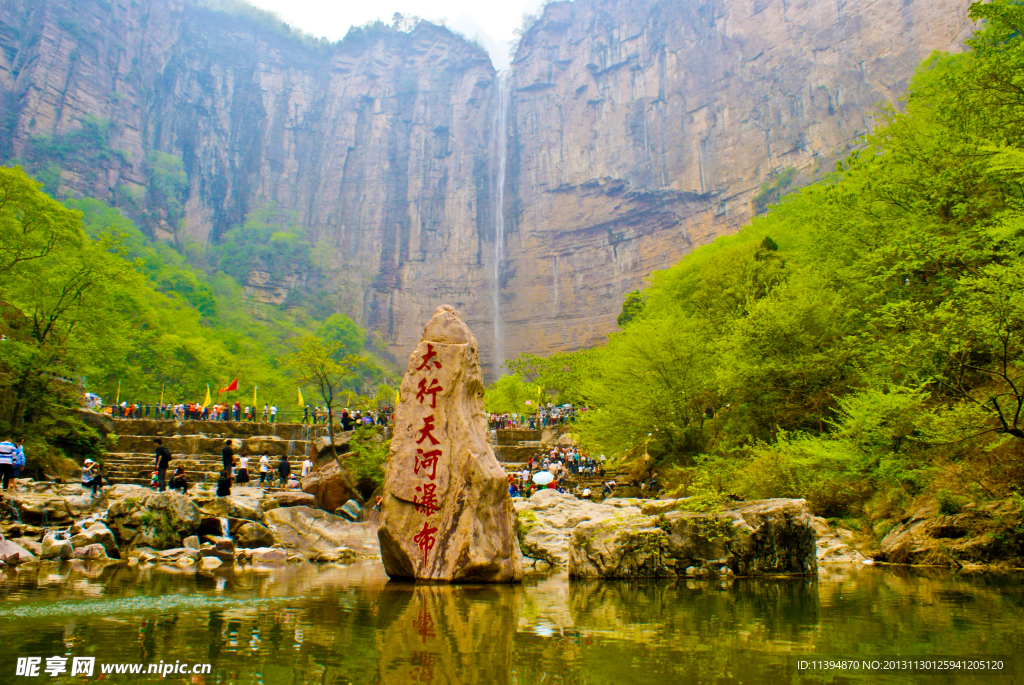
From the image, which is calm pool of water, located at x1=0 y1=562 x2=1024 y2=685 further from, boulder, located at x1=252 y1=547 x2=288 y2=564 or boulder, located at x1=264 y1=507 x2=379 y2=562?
boulder, located at x1=264 y1=507 x2=379 y2=562

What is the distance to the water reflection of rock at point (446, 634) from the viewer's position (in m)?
3.07

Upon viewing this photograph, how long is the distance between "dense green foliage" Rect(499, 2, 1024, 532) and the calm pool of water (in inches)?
142

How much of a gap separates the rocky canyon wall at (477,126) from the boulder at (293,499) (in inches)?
2199

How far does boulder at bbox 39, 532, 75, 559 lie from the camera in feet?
28.3

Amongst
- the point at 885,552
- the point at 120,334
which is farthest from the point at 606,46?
the point at 885,552

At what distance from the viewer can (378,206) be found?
8475 cm

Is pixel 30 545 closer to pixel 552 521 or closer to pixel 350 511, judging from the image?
pixel 350 511

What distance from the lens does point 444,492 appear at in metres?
6.70

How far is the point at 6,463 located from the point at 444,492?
436 inches

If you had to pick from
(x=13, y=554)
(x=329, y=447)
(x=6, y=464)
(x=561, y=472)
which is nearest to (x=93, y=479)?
(x=6, y=464)

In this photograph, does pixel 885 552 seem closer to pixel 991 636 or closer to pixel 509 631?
pixel 991 636

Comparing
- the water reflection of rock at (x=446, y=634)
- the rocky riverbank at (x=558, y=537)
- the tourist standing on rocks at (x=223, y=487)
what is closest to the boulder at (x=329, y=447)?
the rocky riverbank at (x=558, y=537)

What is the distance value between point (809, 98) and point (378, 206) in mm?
52475

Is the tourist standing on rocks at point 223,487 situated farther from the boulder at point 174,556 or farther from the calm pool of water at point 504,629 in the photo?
the calm pool of water at point 504,629
